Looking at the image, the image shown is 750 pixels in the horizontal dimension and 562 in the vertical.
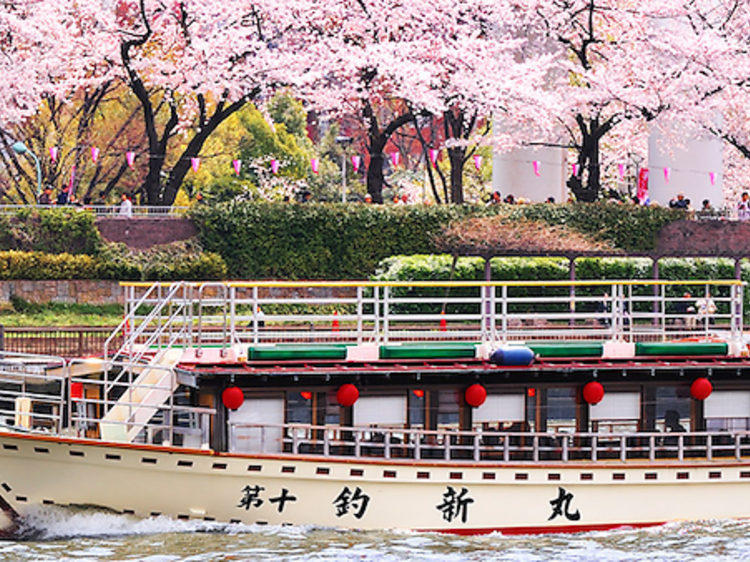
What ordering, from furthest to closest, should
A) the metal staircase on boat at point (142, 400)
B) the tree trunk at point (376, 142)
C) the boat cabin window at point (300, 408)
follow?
the tree trunk at point (376, 142) → the boat cabin window at point (300, 408) → the metal staircase on boat at point (142, 400)

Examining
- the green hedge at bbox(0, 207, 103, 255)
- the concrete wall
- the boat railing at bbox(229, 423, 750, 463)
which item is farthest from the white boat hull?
the concrete wall

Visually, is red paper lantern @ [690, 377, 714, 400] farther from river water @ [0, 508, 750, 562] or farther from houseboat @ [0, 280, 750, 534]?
river water @ [0, 508, 750, 562]

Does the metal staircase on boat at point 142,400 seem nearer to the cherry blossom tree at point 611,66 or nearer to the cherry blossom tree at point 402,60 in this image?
the cherry blossom tree at point 402,60

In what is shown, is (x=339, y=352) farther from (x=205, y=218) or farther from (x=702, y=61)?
(x=702, y=61)

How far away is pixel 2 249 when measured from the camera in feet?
145

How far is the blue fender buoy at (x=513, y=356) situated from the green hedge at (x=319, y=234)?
23.0 meters

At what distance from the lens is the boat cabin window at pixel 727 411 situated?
24219mm

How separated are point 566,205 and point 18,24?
18795 millimetres

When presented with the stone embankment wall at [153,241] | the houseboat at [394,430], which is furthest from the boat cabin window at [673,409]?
the stone embankment wall at [153,241]

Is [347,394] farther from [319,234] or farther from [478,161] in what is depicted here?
[478,161]

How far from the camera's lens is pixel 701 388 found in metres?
23.8

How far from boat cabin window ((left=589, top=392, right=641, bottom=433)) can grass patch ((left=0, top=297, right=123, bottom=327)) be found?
20230 millimetres

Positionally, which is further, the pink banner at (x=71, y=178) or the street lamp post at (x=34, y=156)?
the pink banner at (x=71, y=178)

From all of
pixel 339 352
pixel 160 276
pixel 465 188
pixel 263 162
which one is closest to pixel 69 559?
pixel 339 352
